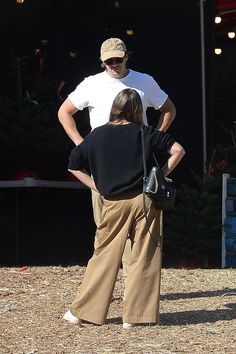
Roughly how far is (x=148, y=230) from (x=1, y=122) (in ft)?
15.8

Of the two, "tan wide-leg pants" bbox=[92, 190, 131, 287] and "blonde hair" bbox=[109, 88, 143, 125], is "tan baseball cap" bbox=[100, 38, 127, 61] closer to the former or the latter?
"blonde hair" bbox=[109, 88, 143, 125]

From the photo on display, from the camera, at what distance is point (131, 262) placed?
584 centimetres

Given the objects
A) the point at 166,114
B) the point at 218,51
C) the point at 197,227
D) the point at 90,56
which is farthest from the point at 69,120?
the point at 218,51

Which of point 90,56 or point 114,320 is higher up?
point 90,56

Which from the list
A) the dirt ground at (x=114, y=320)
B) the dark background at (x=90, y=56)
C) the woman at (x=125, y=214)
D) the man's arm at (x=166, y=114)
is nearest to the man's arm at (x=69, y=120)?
the woman at (x=125, y=214)

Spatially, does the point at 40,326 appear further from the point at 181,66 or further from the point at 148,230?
the point at 181,66

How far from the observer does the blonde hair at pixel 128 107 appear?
18.9 feet

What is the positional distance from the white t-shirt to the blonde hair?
17.2 inches

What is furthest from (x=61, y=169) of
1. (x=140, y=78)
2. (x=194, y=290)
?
(x=140, y=78)

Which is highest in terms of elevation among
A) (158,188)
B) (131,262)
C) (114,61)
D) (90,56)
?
(90,56)

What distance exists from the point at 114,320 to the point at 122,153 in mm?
1183

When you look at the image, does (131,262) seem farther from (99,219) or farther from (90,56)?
(90,56)

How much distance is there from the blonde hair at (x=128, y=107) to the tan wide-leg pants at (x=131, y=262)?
0.49 metres

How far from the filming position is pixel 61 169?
1074 cm
